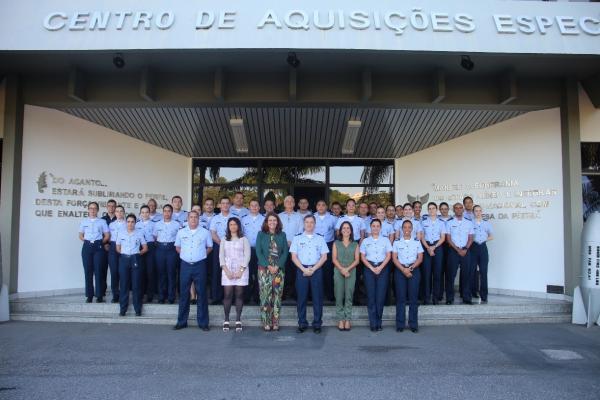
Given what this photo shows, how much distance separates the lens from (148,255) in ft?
22.0

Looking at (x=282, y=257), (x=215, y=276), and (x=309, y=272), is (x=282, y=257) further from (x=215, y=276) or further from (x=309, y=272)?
(x=215, y=276)

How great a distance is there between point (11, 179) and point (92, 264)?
72.7 inches

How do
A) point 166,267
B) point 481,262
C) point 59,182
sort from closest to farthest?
1. point 166,267
2. point 481,262
3. point 59,182

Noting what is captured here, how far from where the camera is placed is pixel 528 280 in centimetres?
747

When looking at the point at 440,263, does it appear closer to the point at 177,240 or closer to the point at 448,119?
the point at 448,119

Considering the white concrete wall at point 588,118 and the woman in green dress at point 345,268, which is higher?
the white concrete wall at point 588,118

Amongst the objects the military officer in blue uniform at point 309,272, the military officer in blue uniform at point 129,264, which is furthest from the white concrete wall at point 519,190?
the military officer in blue uniform at point 129,264

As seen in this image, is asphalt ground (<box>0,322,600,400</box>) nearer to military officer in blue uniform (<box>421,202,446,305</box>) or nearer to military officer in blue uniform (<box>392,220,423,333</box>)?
military officer in blue uniform (<box>392,220,423,333</box>)

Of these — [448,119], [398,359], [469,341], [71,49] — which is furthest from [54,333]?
[448,119]

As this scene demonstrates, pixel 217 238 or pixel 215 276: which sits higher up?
pixel 217 238

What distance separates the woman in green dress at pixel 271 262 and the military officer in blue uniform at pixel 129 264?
184 centimetres

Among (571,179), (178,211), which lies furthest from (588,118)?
(178,211)

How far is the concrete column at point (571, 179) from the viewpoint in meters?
6.84

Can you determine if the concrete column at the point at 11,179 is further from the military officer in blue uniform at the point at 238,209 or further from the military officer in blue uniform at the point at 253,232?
the military officer in blue uniform at the point at 253,232
